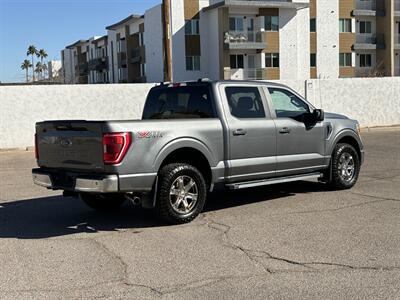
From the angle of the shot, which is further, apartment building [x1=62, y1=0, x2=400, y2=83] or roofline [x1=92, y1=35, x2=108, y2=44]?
roofline [x1=92, y1=35, x2=108, y2=44]

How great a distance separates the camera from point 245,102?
27.4ft

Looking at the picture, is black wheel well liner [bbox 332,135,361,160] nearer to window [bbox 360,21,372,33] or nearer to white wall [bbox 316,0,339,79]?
white wall [bbox 316,0,339,79]

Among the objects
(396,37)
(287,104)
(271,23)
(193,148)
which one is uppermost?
(271,23)

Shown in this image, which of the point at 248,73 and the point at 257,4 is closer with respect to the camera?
the point at 257,4

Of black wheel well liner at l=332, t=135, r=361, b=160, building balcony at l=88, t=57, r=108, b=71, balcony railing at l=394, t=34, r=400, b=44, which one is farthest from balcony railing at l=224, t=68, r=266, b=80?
black wheel well liner at l=332, t=135, r=361, b=160

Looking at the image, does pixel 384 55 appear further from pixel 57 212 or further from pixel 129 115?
pixel 57 212

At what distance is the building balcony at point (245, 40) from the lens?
47844 mm

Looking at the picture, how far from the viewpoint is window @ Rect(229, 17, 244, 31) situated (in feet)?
160

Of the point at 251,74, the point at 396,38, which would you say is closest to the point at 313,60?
the point at 251,74

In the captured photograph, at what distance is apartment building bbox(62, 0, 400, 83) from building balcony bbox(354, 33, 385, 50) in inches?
4.0

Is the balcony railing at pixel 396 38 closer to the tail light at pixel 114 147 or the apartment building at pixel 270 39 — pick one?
the apartment building at pixel 270 39

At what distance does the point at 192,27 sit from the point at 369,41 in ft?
64.0

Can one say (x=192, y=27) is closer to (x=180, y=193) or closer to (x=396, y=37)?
(x=396, y=37)

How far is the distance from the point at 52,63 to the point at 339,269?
117 meters
